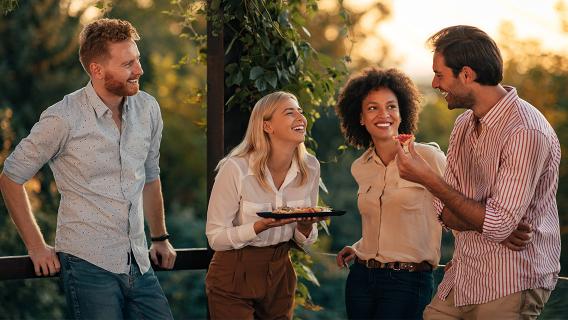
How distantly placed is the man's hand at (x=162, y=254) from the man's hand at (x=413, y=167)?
138cm

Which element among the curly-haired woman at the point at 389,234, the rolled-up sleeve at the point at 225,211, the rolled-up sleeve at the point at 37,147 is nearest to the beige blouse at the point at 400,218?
the curly-haired woman at the point at 389,234

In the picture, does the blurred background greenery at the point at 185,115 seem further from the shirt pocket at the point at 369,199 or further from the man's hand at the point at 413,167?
the man's hand at the point at 413,167

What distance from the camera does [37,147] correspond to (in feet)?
12.8

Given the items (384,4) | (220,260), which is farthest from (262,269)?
(384,4)

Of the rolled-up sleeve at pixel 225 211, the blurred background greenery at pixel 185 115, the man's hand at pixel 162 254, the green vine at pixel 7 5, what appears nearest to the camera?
the rolled-up sleeve at pixel 225 211

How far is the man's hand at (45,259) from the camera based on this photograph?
4.05 metres

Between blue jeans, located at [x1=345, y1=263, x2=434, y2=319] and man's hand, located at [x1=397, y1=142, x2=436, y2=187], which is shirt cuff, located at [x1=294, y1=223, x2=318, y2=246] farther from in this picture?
man's hand, located at [x1=397, y1=142, x2=436, y2=187]

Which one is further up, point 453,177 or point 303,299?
point 453,177

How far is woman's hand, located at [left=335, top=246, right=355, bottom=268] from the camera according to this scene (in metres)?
4.62

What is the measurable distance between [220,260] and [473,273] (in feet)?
3.82

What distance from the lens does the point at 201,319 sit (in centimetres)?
917

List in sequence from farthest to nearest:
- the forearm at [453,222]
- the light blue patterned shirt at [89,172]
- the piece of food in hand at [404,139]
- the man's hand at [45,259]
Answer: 1. the man's hand at [45,259]
2. the light blue patterned shirt at [89,172]
3. the piece of food in hand at [404,139]
4. the forearm at [453,222]

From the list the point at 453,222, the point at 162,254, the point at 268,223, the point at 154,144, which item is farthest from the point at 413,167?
the point at 162,254

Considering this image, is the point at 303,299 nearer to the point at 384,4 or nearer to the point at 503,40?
the point at 503,40
